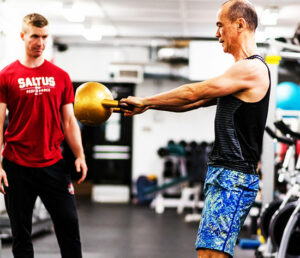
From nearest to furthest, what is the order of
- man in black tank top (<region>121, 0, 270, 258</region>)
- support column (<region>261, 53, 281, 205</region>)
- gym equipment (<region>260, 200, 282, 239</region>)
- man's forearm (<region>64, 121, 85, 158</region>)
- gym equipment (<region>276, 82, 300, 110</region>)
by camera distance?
man in black tank top (<region>121, 0, 270, 258</region>) < man's forearm (<region>64, 121, 85, 158</region>) < gym equipment (<region>260, 200, 282, 239</region>) < support column (<region>261, 53, 281, 205</region>) < gym equipment (<region>276, 82, 300, 110</region>)

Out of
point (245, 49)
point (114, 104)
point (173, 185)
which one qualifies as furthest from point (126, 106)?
point (173, 185)

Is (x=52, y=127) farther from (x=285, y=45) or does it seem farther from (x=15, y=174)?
(x=285, y=45)

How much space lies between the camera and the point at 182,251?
16.2ft

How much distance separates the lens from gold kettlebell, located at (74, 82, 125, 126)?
2109 mm

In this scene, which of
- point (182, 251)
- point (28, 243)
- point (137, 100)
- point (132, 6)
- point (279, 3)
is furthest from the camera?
point (132, 6)

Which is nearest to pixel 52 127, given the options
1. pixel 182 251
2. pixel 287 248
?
pixel 287 248

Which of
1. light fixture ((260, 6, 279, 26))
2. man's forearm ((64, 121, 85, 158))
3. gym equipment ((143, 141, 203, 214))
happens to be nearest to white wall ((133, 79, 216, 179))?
gym equipment ((143, 141, 203, 214))

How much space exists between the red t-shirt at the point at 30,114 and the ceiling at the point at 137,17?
3.20 meters

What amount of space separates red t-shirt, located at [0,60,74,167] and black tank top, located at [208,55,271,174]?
953 mm

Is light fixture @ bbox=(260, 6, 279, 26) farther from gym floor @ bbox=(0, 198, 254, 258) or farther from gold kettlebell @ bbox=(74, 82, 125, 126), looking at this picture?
gold kettlebell @ bbox=(74, 82, 125, 126)

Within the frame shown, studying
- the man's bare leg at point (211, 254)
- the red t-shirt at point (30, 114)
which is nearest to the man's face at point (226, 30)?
the man's bare leg at point (211, 254)

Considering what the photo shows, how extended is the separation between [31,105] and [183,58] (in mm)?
6692

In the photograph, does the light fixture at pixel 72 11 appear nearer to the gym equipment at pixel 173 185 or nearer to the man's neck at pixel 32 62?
the gym equipment at pixel 173 185

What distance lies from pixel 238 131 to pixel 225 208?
32cm
